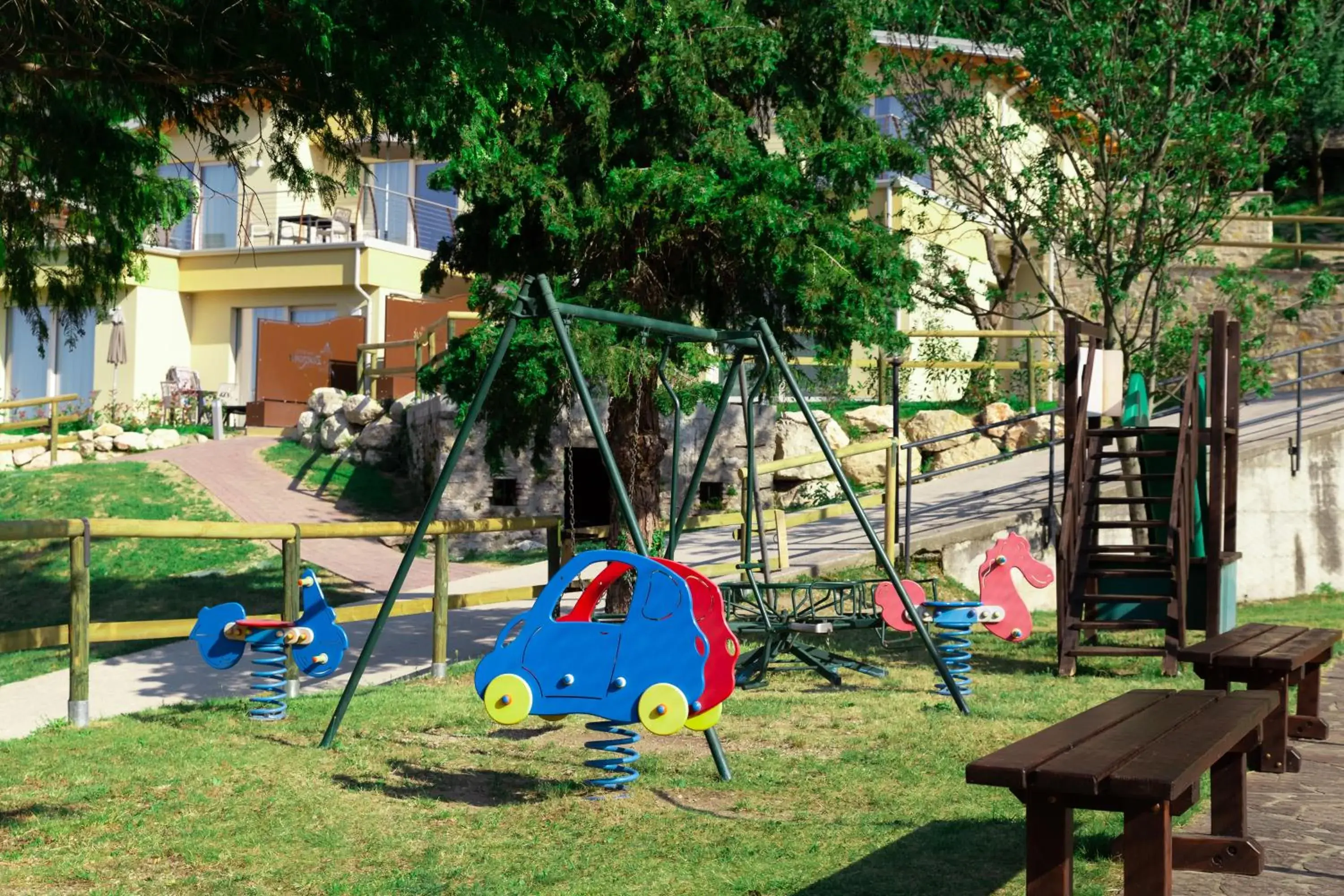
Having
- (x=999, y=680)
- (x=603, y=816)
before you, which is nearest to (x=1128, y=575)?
(x=999, y=680)

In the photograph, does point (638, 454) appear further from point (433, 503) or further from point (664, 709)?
point (664, 709)

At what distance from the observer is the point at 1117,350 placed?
12.0 m

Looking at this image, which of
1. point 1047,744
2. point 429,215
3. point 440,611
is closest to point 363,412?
point 429,215

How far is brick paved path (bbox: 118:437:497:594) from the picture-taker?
16.6 m

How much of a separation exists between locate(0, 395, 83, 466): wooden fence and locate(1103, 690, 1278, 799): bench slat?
796 inches

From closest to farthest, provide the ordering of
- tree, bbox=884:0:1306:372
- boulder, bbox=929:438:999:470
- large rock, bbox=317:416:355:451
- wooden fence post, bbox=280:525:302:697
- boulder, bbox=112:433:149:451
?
wooden fence post, bbox=280:525:302:697
tree, bbox=884:0:1306:372
boulder, bbox=929:438:999:470
large rock, bbox=317:416:355:451
boulder, bbox=112:433:149:451

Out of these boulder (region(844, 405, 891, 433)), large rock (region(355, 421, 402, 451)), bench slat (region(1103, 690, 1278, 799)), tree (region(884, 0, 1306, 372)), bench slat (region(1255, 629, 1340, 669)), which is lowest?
bench slat (region(1255, 629, 1340, 669))

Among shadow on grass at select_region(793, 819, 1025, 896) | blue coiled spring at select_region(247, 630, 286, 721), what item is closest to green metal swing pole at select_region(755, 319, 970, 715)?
shadow on grass at select_region(793, 819, 1025, 896)

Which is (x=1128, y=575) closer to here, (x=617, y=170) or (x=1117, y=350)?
(x=1117, y=350)

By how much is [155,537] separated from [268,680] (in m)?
1.38

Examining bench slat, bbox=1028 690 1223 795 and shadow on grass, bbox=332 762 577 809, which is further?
shadow on grass, bbox=332 762 577 809

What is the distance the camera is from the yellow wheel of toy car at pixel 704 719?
6282 millimetres

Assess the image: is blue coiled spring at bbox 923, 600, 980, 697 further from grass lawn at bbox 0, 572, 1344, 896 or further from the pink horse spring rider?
grass lawn at bbox 0, 572, 1344, 896

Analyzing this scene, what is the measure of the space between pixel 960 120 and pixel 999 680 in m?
6.97
